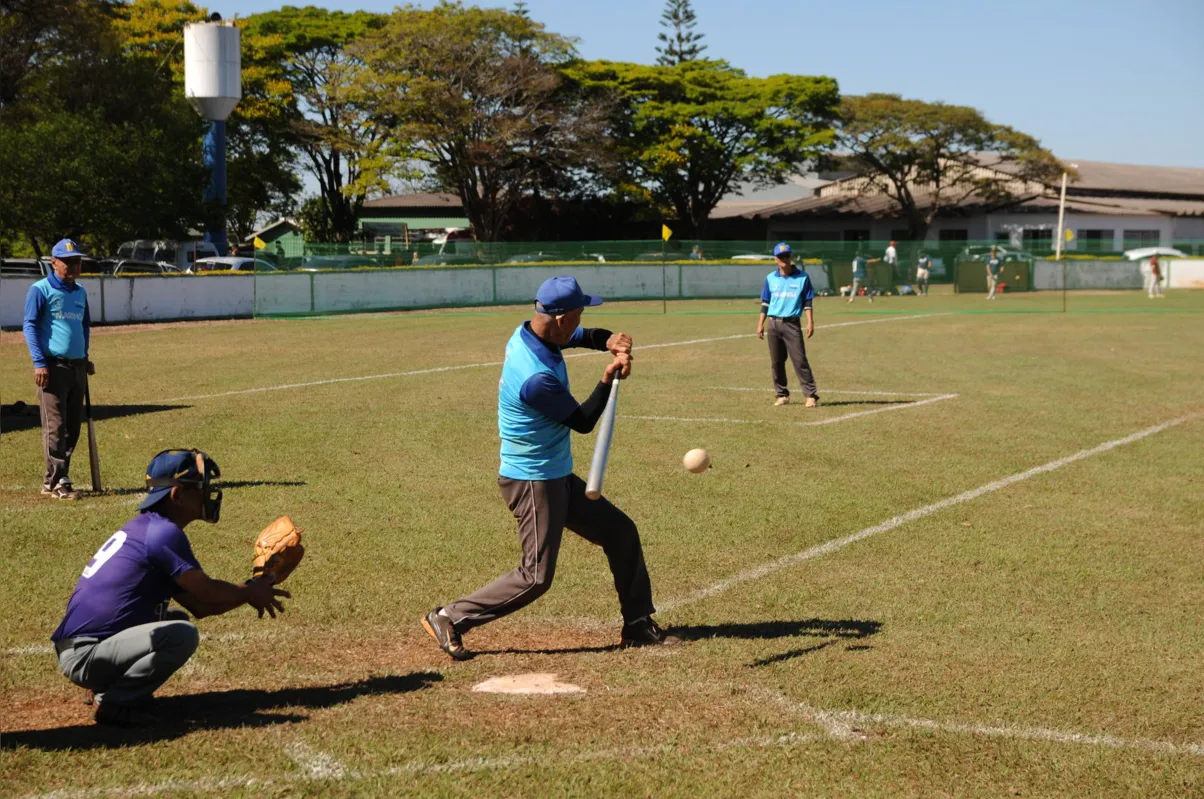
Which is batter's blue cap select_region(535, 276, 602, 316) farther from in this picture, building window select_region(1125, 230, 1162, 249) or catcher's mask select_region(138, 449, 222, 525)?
building window select_region(1125, 230, 1162, 249)

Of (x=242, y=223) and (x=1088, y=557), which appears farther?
(x=242, y=223)

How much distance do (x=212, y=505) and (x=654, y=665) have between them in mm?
2456

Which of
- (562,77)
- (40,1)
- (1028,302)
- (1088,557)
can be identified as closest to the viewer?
(1088,557)

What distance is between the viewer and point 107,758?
5.27 metres

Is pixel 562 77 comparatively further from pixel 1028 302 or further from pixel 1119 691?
pixel 1119 691

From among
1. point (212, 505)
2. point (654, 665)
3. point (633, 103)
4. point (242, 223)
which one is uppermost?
point (633, 103)

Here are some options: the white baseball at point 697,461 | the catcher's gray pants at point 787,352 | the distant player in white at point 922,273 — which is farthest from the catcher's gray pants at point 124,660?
the distant player in white at point 922,273

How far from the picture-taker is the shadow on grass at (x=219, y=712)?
5469 mm

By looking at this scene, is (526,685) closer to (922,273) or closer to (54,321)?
(54,321)

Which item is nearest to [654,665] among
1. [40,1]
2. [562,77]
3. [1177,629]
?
[1177,629]

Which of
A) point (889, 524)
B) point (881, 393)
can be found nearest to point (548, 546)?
point (889, 524)

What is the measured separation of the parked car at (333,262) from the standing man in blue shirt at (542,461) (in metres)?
33.4

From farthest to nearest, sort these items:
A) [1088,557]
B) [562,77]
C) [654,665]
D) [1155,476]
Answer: [562,77]
[1155,476]
[1088,557]
[654,665]

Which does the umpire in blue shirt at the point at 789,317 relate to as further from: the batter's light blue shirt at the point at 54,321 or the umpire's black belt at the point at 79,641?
the umpire's black belt at the point at 79,641
